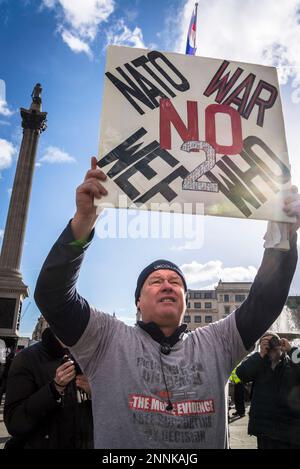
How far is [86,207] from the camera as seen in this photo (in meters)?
1.79

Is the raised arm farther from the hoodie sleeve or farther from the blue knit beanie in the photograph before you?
the blue knit beanie

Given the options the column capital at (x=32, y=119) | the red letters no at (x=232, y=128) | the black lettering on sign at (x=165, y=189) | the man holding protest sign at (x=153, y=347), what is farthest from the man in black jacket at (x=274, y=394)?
the column capital at (x=32, y=119)

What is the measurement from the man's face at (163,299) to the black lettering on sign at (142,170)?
0.61m

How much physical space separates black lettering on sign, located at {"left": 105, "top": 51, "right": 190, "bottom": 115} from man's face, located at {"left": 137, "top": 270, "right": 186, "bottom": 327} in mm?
1042

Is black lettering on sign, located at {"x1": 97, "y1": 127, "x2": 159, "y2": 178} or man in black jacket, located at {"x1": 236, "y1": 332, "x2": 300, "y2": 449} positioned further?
man in black jacket, located at {"x1": 236, "y1": 332, "x2": 300, "y2": 449}

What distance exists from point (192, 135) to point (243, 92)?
535mm

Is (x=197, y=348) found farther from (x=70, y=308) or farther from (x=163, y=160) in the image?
(x=163, y=160)

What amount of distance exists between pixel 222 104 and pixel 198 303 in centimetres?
7184

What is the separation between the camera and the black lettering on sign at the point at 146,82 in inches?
83.8

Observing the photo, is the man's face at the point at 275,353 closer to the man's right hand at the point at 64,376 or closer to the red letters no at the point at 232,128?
the man's right hand at the point at 64,376

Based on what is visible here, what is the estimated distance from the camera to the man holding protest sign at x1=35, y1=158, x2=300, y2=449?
5.58 feet

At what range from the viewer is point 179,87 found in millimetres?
2225

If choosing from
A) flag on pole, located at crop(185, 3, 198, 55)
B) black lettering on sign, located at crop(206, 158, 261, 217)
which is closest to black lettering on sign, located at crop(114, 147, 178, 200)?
black lettering on sign, located at crop(206, 158, 261, 217)

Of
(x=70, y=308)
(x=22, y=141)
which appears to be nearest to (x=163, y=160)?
(x=70, y=308)
